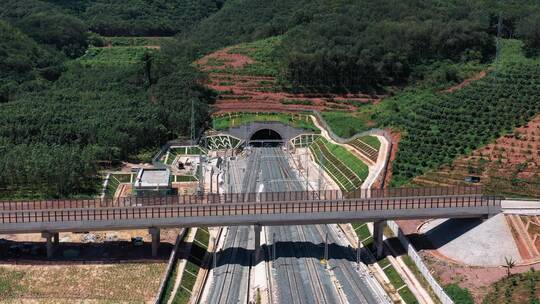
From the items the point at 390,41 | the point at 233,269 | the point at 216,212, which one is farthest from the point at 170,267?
the point at 390,41

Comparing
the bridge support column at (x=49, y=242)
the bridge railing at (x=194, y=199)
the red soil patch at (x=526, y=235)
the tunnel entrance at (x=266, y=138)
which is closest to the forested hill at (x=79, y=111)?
the bridge railing at (x=194, y=199)

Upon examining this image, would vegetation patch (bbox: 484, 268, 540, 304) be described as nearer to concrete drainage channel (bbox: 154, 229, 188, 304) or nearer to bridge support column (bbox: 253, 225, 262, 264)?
bridge support column (bbox: 253, 225, 262, 264)

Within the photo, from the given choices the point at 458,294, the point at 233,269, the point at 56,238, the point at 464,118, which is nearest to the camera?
the point at 458,294

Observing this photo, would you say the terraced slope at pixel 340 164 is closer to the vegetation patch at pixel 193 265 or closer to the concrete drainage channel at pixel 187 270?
the vegetation patch at pixel 193 265

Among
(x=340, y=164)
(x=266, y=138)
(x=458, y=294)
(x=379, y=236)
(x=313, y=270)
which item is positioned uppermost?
(x=340, y=164)

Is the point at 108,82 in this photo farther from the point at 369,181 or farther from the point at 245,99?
the point at 369,181

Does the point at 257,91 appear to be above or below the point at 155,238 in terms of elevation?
above

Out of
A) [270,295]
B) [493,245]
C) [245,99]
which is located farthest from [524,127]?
[245,99]

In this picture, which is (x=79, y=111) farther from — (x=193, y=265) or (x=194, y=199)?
(x=193, y=265)
